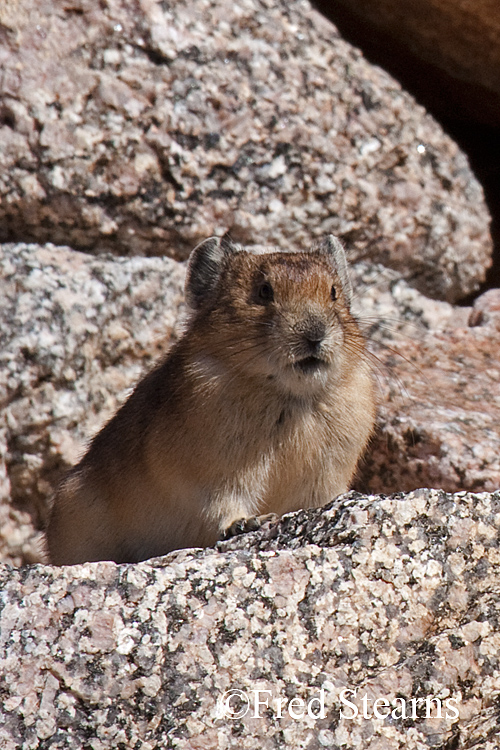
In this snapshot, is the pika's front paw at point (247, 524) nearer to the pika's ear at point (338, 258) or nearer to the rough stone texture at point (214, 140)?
the pika's ear at point (338, 258)

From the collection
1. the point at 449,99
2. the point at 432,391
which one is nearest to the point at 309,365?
the point at 432,391

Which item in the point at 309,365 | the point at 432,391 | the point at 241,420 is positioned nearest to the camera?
the point at 309,365

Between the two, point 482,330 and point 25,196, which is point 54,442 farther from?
point 482,330

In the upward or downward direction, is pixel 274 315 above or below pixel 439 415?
above

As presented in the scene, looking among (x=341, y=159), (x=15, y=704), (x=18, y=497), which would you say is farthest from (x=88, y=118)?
(x=15, y=704)

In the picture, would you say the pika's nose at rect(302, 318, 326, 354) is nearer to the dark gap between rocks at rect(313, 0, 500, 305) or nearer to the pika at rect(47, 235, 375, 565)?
the pika at rect(47, 235, 375, 565)

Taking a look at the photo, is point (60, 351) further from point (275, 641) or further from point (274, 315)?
point (275, 641)

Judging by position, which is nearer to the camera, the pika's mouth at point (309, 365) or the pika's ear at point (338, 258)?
the pika's mouth at point (309, 365)

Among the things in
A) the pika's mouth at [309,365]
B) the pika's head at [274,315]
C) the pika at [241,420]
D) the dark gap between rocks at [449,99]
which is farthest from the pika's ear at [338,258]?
the dark gap between rocks at [449,99]

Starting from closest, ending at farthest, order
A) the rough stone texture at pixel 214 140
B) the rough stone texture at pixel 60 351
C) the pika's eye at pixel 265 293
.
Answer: the pika's eye at pixel 265 293 < the rough stone texture at pixel 60 351 < the rough stone texture at pixel 214 140
